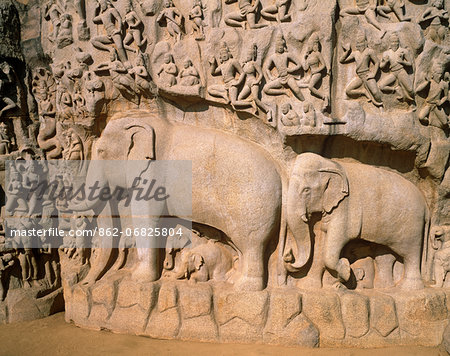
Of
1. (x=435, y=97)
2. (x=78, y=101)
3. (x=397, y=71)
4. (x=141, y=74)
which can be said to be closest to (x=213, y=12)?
(x=141, y=74)

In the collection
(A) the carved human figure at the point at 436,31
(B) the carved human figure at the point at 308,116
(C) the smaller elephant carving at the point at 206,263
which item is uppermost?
(A) the carved human figure at the point at 436,31

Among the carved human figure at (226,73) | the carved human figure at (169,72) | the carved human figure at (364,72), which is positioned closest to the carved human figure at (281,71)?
the carved human figure at (226,73)

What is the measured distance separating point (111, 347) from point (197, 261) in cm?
110

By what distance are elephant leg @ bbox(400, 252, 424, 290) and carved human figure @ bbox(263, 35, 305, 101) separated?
1786mm

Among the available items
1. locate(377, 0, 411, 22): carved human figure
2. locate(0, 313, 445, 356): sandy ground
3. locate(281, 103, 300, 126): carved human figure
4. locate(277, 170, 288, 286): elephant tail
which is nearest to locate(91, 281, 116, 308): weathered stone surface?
locate(0, 313, 445, 356): sandy ground

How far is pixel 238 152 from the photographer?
3811 mm

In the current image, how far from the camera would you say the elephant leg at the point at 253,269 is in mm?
3802

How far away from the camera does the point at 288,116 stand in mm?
3643

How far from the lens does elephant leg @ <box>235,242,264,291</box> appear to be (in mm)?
3802

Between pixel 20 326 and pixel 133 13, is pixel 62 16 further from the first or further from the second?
pixel 20 326

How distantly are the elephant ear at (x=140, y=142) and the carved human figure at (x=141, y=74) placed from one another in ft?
1.23

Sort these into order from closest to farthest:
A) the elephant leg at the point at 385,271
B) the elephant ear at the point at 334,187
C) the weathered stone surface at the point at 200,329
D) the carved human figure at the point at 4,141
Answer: the elephant ear at the point at 334,187 → the weathered stone surface at the point at 200,329 → the elephant leg at the point at 385,271 → the carved human figure at the point at 4,141

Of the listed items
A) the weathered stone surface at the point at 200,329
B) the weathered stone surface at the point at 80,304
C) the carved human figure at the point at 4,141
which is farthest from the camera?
the carved human figure at the point at 4,141

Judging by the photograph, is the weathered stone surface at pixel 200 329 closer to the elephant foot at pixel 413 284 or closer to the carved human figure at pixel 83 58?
the elephant foot at pixel 413 284
